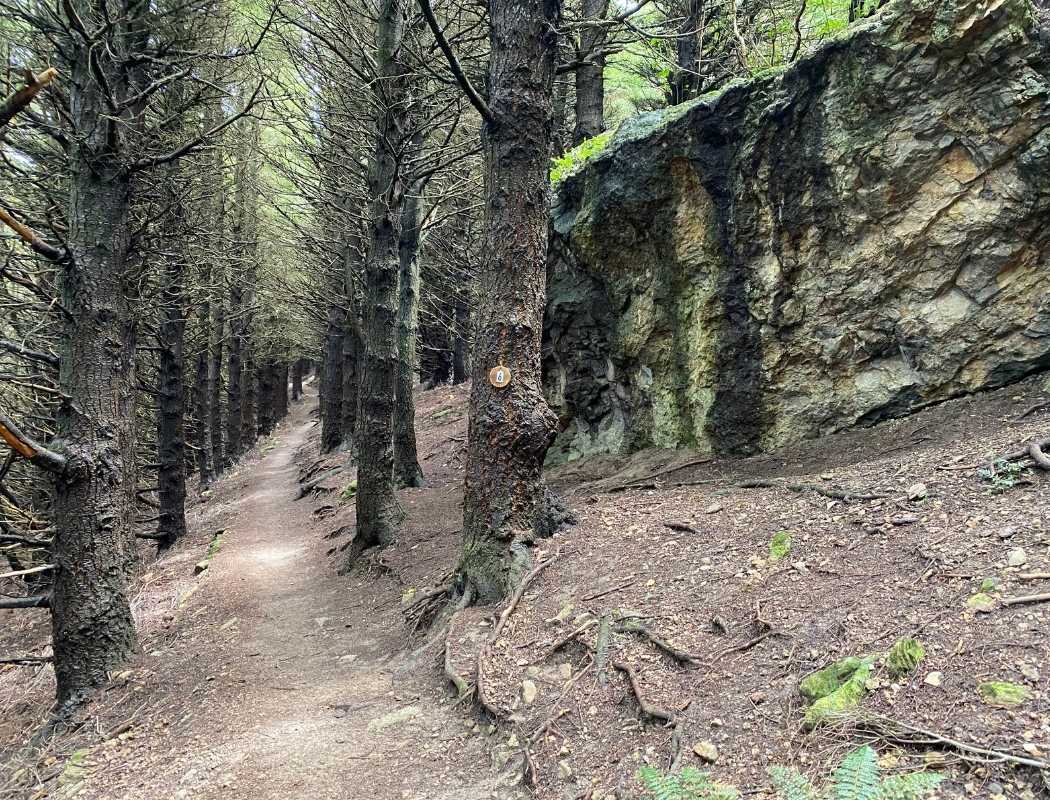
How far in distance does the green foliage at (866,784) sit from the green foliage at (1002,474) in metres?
2.22

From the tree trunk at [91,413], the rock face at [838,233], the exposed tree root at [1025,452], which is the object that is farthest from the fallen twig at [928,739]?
the tree trunk at [91,413]

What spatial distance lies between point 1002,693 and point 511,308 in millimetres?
3745

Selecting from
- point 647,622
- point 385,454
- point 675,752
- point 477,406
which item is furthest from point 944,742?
point 385,454

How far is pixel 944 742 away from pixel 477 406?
358 centimetres

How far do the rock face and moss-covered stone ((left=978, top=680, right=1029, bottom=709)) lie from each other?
3.43 m

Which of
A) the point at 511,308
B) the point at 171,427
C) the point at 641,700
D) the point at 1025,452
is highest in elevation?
the point at 511,308

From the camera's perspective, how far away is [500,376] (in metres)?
4.89

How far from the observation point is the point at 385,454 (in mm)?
7785

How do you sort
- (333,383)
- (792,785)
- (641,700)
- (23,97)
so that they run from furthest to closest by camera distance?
(333,383), (641,700), (792,785), (23,97)

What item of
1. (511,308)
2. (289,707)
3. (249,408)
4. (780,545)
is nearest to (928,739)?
(780,545)

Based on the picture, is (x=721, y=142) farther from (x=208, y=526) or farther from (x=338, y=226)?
(x=208, y=526)

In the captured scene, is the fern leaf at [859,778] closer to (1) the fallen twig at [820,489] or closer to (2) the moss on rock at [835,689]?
(2) the moss on rock at [835,689]

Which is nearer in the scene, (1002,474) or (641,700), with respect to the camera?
(641,700)

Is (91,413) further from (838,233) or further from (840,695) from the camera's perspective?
(838,233)
